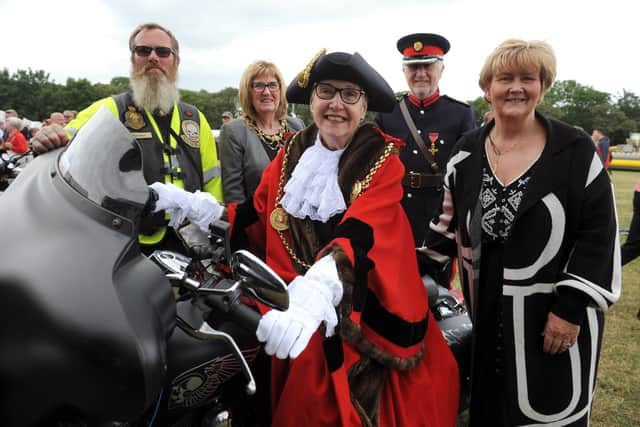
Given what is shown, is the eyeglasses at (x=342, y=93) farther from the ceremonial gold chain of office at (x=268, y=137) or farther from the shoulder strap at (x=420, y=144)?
Result: the shoulder strap at (x=420, y=144)

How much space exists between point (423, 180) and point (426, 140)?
12.3 inches

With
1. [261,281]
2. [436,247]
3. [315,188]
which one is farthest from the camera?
[436,247]

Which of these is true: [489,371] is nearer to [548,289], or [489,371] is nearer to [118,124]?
[548,289]

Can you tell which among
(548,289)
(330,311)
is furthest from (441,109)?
(330,311)

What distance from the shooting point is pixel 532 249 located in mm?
1809

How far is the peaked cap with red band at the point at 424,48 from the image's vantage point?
346cm

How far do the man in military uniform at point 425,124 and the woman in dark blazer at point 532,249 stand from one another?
1.40 metres

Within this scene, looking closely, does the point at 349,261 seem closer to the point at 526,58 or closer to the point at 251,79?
the point at 526,58

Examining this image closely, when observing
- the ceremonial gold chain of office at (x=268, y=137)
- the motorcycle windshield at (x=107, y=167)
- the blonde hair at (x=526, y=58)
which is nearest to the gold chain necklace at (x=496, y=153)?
the blonde hair at (x=526, y=58)

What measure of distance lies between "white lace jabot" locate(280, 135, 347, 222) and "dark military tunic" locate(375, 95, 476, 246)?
1.62m

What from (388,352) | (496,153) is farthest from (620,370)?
(388,352)

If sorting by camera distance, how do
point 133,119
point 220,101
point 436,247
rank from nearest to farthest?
point 436,247 < point 133,119 < point 220,101

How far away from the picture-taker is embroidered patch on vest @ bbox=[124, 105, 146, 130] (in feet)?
8.69

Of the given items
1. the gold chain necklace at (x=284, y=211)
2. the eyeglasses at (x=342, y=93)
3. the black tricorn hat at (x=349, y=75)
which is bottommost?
the gold chain necklace at (x=284, y=211)
